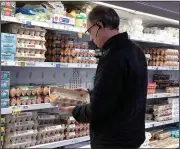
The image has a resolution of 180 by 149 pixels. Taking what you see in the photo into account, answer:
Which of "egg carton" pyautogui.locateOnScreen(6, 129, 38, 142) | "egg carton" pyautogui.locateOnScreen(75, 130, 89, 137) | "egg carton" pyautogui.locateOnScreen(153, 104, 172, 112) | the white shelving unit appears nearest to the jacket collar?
the white shelving unit

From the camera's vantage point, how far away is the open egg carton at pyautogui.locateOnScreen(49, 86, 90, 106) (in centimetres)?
222

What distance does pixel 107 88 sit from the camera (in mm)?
1736

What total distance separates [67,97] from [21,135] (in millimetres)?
840

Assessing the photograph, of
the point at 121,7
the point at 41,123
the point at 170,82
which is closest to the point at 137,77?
the point at 41,123

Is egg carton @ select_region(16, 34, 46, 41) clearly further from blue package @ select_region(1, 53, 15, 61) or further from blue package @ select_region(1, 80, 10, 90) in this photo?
blue package @ select_region(1, 80, 10, 90)

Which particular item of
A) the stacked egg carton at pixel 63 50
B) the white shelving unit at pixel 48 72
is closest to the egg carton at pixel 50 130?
→ the white shelving unit at pixel 48 72

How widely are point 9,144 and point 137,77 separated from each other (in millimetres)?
1477

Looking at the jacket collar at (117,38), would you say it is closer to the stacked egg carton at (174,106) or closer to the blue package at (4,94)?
the blue package at (4,94)

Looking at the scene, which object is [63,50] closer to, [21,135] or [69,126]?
[69,126]

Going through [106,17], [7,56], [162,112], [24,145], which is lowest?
[24,145]

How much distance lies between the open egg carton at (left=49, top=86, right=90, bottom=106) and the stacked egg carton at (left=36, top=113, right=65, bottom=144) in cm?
85

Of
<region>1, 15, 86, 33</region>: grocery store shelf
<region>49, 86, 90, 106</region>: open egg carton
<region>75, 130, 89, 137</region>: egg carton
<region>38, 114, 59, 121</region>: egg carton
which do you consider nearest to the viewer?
<region>49, 86, 90, 106</region>: open egg carton

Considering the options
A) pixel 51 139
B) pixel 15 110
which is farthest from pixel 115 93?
pixel 51 139

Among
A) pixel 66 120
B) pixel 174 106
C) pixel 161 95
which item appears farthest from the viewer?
pixel 174 106
